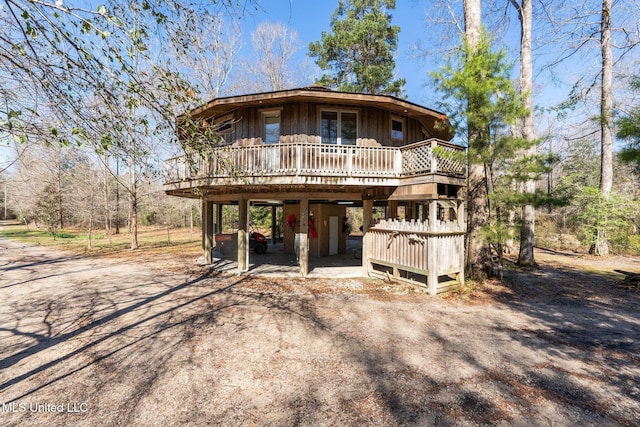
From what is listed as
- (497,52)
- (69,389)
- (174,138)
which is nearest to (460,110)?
(497,52)

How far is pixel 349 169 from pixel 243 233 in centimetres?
464

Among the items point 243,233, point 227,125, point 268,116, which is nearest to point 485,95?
point 268,116

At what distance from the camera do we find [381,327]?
5359 millimetres

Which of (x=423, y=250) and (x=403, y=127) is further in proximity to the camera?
(x=403, y=127)

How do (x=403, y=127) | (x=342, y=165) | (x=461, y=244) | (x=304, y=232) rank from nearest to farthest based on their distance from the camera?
(x=461, y=244) → (x=304, y=232) → (x=342, y=165) → (x=403, y=127)

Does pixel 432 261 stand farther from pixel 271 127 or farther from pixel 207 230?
pixel 207 230

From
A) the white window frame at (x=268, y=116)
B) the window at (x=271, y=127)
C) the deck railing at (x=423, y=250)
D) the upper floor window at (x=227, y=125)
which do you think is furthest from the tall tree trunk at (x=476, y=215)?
the upper floor window at (x=227, y=125)

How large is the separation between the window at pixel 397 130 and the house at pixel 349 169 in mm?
45

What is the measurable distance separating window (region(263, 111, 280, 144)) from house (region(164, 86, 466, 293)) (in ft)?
0.13

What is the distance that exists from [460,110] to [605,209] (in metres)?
9.52

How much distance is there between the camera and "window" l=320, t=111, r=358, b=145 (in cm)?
994

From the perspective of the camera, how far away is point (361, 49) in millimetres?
19547

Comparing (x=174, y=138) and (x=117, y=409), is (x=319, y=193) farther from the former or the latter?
(x=117, y=409)

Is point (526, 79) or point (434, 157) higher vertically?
point (526, 79)
